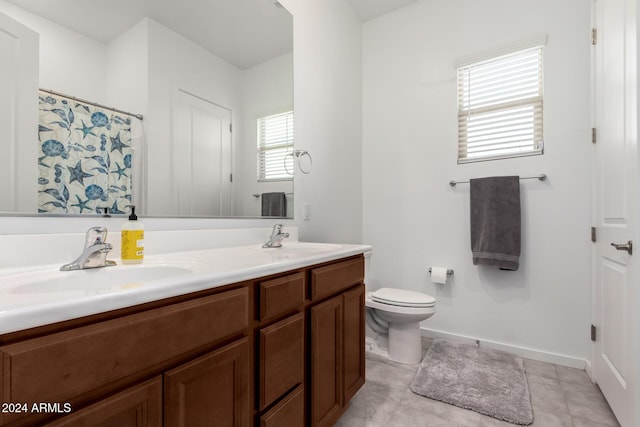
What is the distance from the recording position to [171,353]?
2.11ft

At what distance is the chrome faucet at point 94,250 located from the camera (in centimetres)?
85

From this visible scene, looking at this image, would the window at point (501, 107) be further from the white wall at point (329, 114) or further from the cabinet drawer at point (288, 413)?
the cabinet drawer at point (288, 413)

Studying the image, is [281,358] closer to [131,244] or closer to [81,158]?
[131,244]

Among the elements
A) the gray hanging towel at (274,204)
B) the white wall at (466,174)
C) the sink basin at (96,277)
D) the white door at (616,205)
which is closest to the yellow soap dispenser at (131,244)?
the sink basin at (96,277)

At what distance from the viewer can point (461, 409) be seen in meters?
1.55

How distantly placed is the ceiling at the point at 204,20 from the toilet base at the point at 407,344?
6.36 feet

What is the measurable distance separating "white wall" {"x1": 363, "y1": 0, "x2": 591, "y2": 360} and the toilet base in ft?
1.61

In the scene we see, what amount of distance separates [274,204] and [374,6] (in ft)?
6.75

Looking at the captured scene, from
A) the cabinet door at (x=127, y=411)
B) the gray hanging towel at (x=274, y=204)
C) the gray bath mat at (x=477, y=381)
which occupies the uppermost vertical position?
the gray hanging towel at (x=274, y=204)

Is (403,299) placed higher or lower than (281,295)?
lower

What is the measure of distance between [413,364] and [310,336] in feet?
4.08

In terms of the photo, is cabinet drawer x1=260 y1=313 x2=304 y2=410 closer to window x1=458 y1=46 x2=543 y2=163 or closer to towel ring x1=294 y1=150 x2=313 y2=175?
towel ring x1=294 y1=150 x2=313 y2=175

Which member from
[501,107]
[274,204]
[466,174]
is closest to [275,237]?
[274,204]

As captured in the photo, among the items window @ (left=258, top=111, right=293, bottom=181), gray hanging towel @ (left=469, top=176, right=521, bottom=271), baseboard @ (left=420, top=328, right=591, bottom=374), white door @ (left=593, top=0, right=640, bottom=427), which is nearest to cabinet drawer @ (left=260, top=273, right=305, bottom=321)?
window @ (left=258, top=111, right=293, bottom=181)
